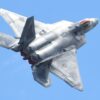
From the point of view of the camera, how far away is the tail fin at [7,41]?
126 meters

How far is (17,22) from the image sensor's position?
134375 millimetres

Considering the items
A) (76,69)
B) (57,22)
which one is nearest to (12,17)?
(57,22)

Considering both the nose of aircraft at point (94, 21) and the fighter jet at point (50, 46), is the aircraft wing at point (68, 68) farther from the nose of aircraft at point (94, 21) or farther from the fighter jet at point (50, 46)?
the nose of aircraft at point (94, 21)

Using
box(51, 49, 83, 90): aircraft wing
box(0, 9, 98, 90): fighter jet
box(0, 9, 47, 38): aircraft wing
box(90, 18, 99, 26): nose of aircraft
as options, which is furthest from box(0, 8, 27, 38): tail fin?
box(90, 18, 99, 26): nose of aircraft

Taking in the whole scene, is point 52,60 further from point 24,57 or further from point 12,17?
point 12,17

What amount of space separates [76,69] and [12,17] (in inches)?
634

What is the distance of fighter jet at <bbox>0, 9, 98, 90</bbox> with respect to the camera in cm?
12419

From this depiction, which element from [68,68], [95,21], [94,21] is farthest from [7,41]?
[95,21]

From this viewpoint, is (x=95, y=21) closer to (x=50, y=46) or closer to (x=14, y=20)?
(x=50, y=46)

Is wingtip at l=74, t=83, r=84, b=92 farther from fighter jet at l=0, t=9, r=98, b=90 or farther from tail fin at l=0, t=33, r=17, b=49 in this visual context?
tail fin at l=0, t=33, r=17, b=49

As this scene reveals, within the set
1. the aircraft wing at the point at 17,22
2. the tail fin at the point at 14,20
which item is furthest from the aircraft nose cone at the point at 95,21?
the tail fin at the point at 14,20

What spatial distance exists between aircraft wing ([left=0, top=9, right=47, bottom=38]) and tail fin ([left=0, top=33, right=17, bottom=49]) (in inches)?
89.2

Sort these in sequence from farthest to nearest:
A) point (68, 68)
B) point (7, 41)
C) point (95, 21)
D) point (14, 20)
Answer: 1. point (14, 20)
2. point (95, 21)
3. point (7, 41)
4. point (68, 68)

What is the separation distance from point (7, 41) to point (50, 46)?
20.9 ft
